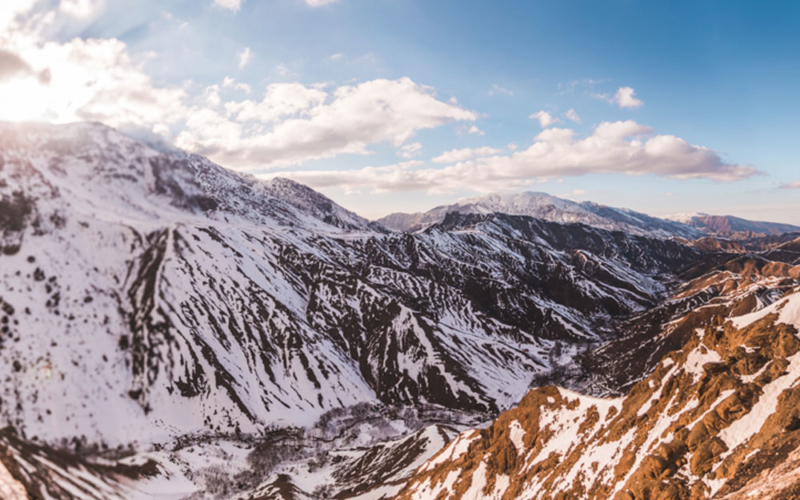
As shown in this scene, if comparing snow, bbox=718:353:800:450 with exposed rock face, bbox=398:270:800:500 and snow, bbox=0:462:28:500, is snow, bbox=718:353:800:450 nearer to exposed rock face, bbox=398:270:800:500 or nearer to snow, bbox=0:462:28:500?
exposed rock face, bbox=398:270:800:500

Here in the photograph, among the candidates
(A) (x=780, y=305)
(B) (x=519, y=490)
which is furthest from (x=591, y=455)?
(A) (x=780, y=305)

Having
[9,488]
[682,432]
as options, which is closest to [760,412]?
[682,432]

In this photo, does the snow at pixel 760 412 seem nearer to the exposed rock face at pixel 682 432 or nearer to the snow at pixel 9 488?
the exposed rock face at pixel 682 432

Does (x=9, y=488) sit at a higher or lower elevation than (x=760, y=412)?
lower

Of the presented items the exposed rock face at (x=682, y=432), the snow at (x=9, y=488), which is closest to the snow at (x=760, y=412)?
the exposed rock face at (x=682, y=432)

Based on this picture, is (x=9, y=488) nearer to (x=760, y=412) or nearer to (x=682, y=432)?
(x=682, y=432)

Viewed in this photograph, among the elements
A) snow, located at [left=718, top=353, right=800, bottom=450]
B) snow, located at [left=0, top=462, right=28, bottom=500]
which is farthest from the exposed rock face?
snow, located at [left=0, top=462, right=28, bottom=500]

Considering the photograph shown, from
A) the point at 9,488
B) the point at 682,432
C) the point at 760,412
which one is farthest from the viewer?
the point at 9,488

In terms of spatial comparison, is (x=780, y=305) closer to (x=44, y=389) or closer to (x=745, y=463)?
(x=745, y=463)
